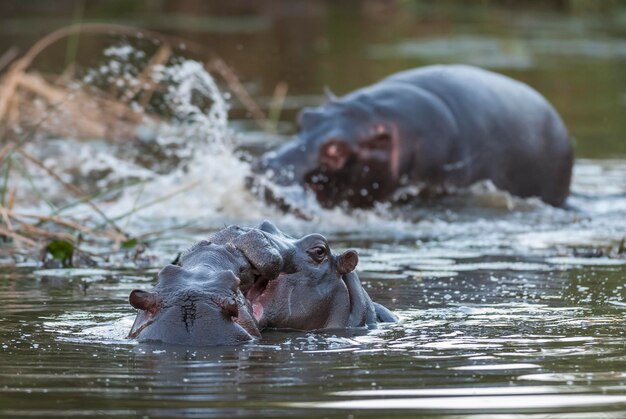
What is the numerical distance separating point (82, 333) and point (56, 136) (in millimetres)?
6573

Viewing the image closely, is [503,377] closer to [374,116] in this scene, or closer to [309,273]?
[309,273]

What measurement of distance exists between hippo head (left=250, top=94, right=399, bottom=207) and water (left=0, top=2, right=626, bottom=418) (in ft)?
0.69

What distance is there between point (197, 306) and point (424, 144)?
4.61 metres

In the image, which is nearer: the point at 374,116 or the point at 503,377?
the point at 503,377

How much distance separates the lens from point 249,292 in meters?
4.61

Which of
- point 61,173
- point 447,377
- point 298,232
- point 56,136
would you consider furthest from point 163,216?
point 447,377

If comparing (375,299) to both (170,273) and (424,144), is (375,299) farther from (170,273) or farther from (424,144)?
(424,144)

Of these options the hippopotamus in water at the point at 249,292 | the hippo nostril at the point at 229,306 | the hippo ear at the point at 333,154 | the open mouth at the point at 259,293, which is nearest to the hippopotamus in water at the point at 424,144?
the hippo ear at the point at 333,154

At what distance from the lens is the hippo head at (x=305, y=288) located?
4.60 metres

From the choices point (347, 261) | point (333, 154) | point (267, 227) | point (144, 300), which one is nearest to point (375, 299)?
point (347, 261)

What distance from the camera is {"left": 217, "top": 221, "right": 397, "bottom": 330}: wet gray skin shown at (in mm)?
4594

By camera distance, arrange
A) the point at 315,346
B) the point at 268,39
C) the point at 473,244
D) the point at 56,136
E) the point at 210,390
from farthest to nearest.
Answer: the point at 268,39
the point at 56,136
the point at 473,244
the point at 315,346
the point at 210,390

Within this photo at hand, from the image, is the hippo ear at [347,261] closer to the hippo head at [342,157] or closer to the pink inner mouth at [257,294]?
the pink inner mouth at [257,294]

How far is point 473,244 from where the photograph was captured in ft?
24.2
